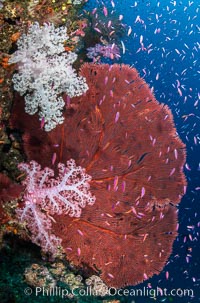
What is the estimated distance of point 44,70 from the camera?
4.11 m

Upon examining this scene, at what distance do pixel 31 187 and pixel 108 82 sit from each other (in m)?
2.13

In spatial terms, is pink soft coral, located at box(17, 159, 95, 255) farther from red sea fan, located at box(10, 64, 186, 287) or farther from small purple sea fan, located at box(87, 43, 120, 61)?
small purple sea fan, located at box(87, 43, 120, 61)

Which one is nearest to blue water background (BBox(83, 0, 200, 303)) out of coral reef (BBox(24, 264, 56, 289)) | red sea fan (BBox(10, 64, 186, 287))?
red sea fan (BBox(10, 64, 186, 287))

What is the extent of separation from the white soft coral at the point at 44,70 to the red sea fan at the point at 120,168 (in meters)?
0.54

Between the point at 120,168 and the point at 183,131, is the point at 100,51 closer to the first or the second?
the point at 120,168

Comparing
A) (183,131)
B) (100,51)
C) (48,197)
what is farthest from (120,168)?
(183,131)

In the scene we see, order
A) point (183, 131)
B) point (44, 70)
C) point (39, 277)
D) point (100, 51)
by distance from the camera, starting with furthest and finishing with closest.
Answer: point (183, 131) → point (100, 51) → point (44, 70) → point (39, 277)

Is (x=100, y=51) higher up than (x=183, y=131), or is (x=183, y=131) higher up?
(x=183, y=131)

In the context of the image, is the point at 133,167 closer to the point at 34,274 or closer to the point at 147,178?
the point at 147,178

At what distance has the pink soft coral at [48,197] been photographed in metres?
4.32

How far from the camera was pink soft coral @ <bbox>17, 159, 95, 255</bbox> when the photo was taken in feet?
14.2

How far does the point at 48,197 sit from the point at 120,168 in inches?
51.8

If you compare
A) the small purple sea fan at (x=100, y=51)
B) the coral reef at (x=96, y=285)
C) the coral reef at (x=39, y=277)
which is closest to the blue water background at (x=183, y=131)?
the small purple sea fan at (x=100, y=51)

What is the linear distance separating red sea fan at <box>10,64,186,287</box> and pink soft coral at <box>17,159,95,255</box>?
1.47ft
